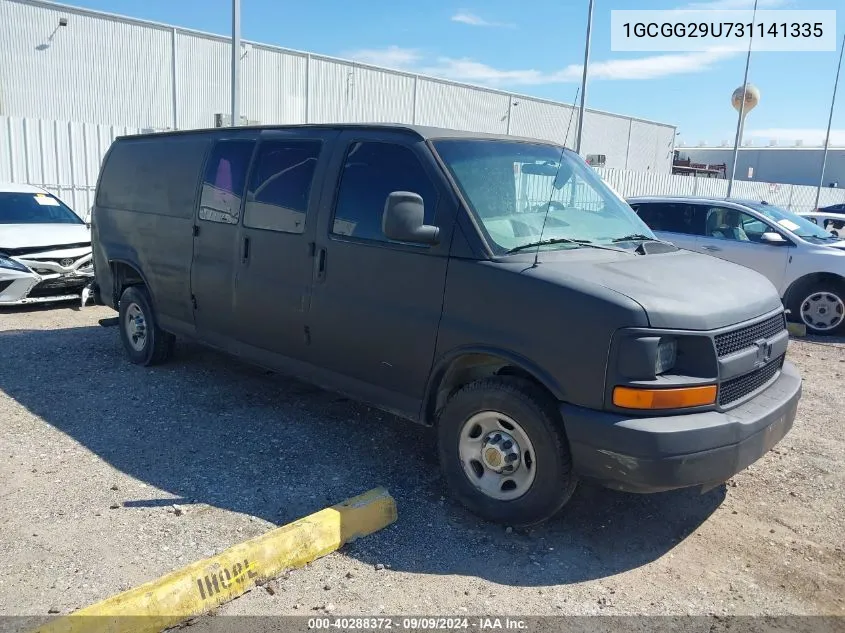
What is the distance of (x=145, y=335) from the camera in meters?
6.49

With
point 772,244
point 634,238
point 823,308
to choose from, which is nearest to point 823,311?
point 823,308

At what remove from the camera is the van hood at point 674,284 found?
3254 millimetres

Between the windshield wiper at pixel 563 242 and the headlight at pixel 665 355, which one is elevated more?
the windshield wiper at pixel 563 242

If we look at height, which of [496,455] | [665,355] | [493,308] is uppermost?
[493,308]

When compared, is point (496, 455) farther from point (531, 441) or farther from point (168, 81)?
point (168, 81)

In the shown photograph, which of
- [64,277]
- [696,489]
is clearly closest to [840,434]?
[696,489]

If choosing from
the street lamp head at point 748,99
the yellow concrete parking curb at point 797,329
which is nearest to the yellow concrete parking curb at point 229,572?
the yellow concrete parking curb at point 797,329

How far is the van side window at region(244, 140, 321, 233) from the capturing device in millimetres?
4680

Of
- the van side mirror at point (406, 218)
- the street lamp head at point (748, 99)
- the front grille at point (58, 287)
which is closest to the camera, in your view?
the van side mirror at point (406, 218)

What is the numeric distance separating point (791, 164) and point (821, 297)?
203 feet

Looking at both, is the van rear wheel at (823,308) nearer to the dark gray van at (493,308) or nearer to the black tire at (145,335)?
the dark gray van at (493,308)

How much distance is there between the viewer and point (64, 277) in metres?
8.94

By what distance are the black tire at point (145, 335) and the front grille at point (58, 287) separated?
279 centimetres

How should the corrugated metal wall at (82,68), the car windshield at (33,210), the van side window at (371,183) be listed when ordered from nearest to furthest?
the van side window at (371,183)
the car windshield at (33,210)
the corrugated metal wall at (82,68)
